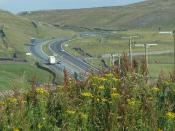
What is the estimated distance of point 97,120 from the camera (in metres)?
7.45

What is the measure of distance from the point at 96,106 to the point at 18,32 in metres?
126

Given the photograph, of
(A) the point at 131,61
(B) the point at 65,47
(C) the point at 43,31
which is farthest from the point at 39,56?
(A) the point at 131,61

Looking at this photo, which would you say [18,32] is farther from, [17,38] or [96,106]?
[96,106]

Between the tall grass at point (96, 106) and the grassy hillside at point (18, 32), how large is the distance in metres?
95.1

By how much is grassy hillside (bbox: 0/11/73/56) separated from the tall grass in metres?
95.1

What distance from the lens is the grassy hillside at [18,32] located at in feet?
360

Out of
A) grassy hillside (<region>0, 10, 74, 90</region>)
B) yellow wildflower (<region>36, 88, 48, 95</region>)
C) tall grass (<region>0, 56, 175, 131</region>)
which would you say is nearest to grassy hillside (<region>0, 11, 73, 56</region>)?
grassy hillside (<region>0, 10, 74, 90</region>)

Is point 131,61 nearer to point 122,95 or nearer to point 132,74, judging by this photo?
point 132,74

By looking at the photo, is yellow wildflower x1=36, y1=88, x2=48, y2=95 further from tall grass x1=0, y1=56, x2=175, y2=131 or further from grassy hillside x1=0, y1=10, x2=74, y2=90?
grassy hillside x1=0, y1=10, x2=74, y2=90

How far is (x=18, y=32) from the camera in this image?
436 ft

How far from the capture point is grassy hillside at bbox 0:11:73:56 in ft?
360

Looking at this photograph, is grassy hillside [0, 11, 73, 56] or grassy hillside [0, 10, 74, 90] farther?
grassy hillside [0, 11, 73, 56]

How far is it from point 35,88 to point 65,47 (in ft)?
339

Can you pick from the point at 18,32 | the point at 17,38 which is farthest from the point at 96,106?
the point at 18,32
